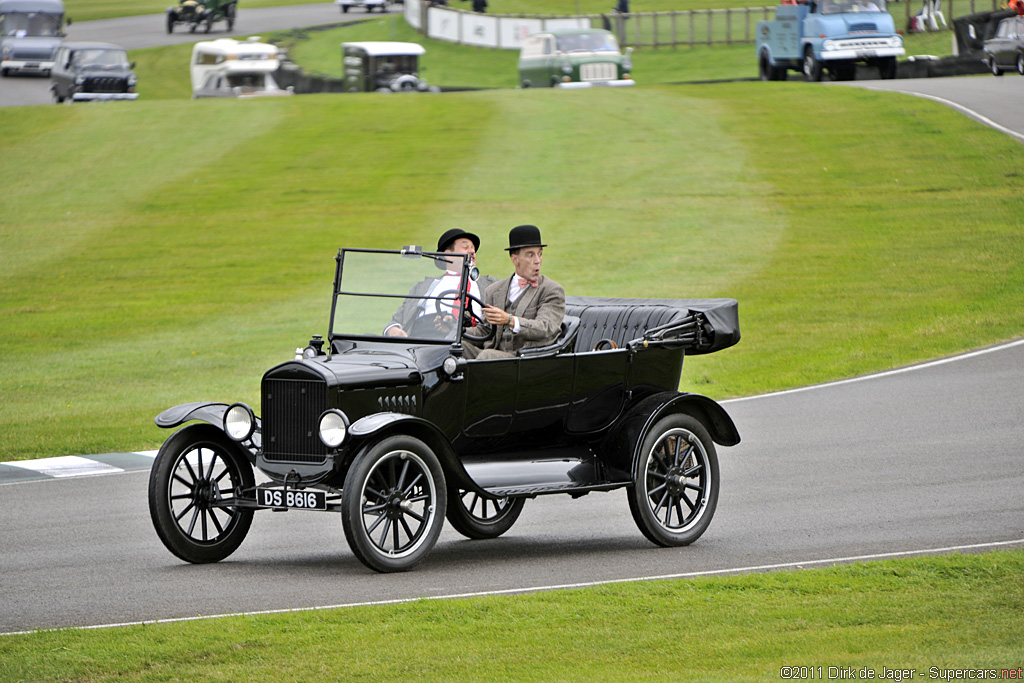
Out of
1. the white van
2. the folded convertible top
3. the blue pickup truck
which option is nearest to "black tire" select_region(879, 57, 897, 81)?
the blue pickup truck

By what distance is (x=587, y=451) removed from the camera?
29.5 ft

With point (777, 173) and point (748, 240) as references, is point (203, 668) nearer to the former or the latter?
point (748, 240)

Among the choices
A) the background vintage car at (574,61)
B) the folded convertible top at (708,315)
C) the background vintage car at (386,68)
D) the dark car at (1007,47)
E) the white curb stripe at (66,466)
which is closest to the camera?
the folded convertible top at (708,315)

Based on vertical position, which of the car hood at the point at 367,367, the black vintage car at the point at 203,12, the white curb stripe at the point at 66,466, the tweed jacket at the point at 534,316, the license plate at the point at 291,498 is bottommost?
the white curb stripe at the point at 66,466

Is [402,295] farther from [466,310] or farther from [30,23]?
[30,23]

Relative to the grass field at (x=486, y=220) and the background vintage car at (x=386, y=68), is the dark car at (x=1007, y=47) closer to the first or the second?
the grass field at (x=486, y=220)

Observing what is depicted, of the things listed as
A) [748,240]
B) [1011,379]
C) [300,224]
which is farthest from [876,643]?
[300,224]

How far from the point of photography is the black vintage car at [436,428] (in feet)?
25.5

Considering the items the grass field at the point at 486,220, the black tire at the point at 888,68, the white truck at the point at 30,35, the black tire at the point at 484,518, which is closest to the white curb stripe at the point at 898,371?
the grass field at the point at 486,220

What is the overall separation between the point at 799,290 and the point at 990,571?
15.0 metres

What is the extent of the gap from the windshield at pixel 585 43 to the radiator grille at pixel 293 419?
36.6m

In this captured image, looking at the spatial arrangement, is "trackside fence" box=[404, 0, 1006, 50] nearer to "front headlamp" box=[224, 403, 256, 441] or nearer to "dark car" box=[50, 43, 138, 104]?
"dark car" box=[50, 43, 138, 104]

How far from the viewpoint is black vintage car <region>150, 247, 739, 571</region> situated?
25.5ft

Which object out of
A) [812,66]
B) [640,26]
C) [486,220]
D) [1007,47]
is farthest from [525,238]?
[640,26]
